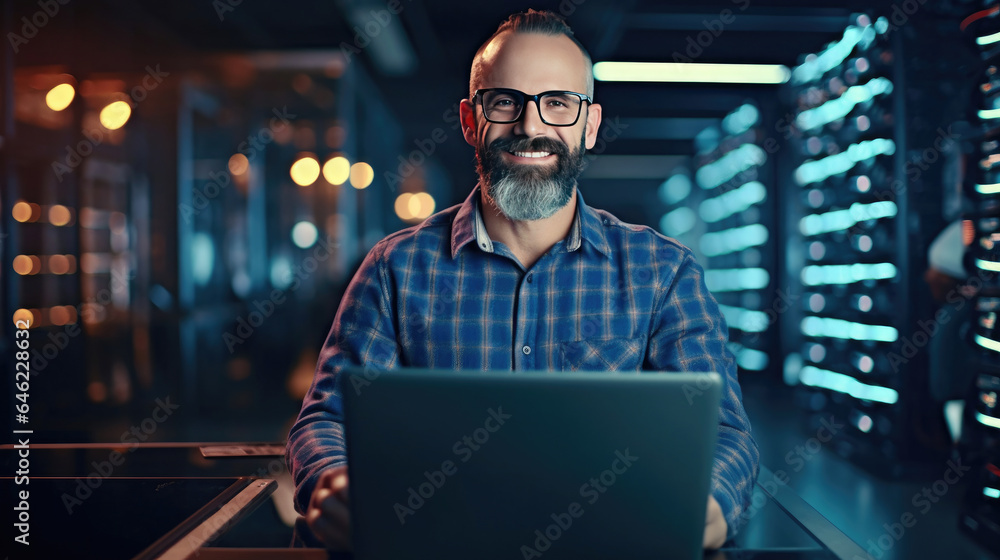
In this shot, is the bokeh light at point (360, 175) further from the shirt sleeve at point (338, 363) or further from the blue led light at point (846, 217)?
the shirt sleeve at point (338, 363)

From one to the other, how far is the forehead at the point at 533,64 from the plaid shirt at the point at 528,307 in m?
0.32

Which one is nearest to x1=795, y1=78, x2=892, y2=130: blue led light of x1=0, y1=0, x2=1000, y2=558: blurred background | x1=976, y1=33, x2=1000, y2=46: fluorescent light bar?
x1=0, y1=0, x2=1000, y2=558: blurred background

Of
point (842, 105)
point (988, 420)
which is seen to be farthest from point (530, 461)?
point (842, 105)

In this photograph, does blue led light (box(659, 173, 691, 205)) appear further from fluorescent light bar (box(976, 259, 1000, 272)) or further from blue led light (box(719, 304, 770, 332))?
fluorescent light bar (box(976, 259, 1000, 272))

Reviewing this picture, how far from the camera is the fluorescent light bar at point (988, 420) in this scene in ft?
9.87

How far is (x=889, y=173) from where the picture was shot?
410 cm

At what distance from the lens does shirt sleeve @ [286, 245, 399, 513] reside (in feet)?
3.95

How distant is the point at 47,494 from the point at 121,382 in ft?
19.0

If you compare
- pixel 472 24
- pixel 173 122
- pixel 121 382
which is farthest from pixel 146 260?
pixel 472 24

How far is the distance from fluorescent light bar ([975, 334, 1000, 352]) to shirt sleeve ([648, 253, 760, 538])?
2287 millimetres

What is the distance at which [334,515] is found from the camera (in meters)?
0.95

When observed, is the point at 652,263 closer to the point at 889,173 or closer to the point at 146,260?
the point at 889,173

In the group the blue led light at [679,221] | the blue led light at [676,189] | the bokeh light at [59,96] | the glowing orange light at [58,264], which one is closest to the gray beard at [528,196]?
the glowing orange light at [58,264]

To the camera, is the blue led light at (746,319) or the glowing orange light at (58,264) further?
the blue led light at (746,319)
